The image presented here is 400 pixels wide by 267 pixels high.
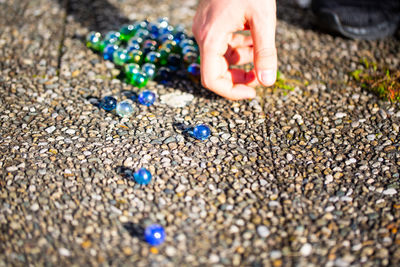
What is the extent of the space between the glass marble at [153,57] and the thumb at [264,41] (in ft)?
3.78

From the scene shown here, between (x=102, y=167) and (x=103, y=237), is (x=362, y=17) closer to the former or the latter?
(x=102, y=167)

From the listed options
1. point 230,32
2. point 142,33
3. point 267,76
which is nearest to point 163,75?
point 142,33

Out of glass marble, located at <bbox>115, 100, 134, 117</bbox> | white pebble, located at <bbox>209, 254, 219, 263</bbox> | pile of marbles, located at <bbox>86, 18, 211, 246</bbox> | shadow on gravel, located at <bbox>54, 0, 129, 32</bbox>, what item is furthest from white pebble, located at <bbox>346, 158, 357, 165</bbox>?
shadow on gravel, located at <bbox>54, 0, 129, 32</bbox>

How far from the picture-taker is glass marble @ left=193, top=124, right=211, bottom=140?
3.10 meters

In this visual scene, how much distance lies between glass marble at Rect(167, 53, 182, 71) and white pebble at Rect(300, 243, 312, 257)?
2.12 metres

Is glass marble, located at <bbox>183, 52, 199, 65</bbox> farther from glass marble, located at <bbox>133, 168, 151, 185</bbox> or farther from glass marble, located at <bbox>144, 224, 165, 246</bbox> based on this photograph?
glass marble, located at <bbox>144, 224, 165, 246</bbox>

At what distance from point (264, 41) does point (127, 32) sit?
1.75 meters

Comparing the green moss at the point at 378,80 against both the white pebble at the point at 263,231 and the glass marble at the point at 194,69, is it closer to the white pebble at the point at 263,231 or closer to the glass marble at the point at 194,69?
the glass marble at the point at 194,69

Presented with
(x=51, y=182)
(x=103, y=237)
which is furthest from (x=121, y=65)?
(x=103, y=237)

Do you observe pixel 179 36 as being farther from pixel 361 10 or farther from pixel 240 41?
pixel 361 10

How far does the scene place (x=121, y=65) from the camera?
12.9ft

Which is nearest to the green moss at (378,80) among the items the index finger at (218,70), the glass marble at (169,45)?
the index finger at (218,70)

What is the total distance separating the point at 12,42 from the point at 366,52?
11.9 ft

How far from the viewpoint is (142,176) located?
2.71 meters
